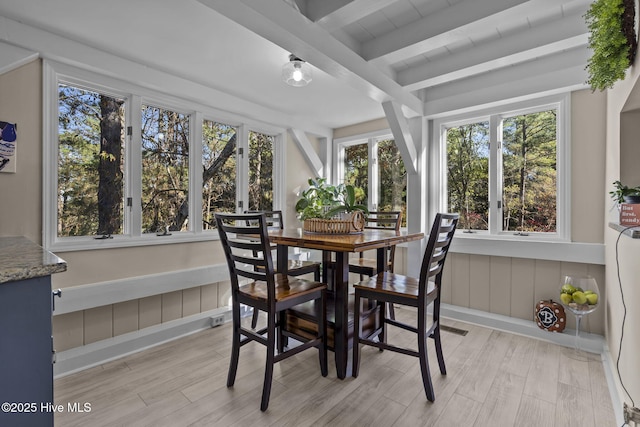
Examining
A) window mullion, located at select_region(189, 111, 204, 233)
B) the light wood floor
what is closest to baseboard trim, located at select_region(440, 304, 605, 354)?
the light wood floor

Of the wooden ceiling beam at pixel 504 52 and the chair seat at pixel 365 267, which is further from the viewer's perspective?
the chair seat at pixel 365 267

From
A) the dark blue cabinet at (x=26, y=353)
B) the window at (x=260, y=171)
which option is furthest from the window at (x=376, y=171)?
the dark blue cabinet at (x=26, y=353)

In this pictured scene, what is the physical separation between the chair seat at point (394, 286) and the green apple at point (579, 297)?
1.17m

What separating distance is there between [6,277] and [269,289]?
1046mm

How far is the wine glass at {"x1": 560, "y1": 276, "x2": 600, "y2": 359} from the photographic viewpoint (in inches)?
88.6

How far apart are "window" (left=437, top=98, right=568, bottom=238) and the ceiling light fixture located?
5.76 feet

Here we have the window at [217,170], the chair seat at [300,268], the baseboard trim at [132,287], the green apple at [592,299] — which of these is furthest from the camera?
the window at [217,170]

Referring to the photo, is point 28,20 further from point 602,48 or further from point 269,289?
point 602,48

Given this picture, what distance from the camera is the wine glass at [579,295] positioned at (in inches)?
88.6

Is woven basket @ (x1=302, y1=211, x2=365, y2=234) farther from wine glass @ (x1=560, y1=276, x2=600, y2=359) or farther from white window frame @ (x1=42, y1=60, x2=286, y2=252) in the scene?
wine glass @ (x1=560, y1=276, x2=600, y2=359)

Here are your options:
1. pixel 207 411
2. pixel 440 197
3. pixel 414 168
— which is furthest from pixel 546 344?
pixel 207 411

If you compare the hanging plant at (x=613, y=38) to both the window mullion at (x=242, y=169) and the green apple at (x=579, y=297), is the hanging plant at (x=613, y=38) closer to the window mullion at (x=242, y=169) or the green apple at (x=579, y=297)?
the green apple at (x=579, y=297)

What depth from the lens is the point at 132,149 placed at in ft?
8.34

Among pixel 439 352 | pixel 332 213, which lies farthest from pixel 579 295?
pixel 332 213
